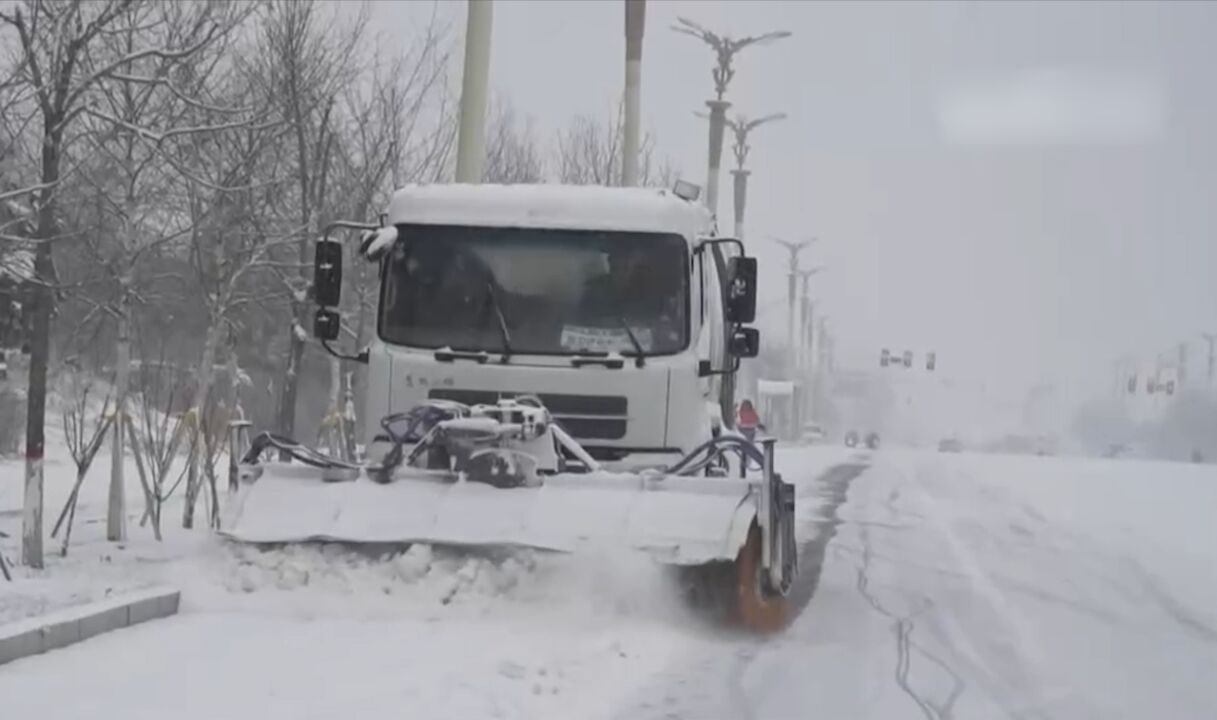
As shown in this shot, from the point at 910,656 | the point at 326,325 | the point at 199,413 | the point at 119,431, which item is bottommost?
the point at 910,656

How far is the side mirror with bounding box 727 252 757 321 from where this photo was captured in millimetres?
11672

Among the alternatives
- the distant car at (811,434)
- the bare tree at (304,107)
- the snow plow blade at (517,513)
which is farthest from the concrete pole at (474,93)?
the distant car at (811,434)

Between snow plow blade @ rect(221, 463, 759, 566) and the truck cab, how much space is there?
1708mm

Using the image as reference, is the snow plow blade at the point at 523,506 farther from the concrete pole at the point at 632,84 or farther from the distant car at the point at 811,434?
the distant car at the point at 811,434

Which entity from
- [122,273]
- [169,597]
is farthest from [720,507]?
[122,273]

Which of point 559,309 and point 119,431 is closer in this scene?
point 559,309

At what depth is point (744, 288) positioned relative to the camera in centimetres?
1169

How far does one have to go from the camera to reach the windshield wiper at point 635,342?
11.4 meters

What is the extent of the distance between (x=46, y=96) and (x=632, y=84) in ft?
53.7

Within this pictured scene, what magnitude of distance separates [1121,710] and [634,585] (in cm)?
262

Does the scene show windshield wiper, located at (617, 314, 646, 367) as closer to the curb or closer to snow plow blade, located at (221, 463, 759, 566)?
snow plow blade, located at (221, 463, 759, 566)

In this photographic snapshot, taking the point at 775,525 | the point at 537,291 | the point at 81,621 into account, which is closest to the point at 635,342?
the point at 537,291

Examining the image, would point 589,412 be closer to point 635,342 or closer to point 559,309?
point 635,342

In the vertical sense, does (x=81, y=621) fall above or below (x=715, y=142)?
below
